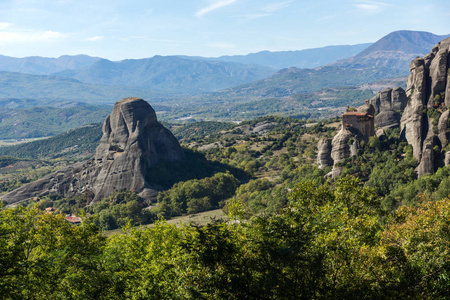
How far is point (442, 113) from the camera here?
226ft

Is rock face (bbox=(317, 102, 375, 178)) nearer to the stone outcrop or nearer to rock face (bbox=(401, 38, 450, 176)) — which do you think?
rock face (bbox=(401, 38, 450, 176))

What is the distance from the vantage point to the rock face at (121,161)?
10880 centimetres

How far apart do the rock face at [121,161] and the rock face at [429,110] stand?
210ft

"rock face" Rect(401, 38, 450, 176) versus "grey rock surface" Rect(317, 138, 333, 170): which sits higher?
"rock face" Rect(401, 38, 450, 176)

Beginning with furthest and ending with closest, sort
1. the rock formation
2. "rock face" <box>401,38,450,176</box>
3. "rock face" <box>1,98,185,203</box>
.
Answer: "rock face" <box>1,98,185,203</box> → the rock formation → "rock face" <box>401,38,450,176</box>

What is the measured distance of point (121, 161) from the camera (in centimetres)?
11112

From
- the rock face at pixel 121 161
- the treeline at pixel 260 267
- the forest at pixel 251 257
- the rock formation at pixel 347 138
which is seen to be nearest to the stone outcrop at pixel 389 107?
the rock formation at pixel 347 138

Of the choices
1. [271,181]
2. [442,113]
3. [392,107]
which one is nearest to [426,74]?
[442,113]

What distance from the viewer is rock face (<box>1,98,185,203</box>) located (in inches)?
4283

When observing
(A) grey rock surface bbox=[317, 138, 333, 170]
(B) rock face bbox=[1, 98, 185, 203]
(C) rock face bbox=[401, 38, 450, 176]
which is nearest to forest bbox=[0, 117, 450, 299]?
(C) rock face bbox=[401, 38, 450, 176]

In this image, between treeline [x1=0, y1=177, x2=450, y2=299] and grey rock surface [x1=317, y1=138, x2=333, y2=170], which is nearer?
treeline [x1=0, y1=177, x2=450, y2=299]

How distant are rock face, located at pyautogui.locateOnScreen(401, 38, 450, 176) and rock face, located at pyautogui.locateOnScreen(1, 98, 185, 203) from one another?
64043 mm

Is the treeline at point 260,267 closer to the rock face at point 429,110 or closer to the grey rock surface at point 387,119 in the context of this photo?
the rock face at point 429,110

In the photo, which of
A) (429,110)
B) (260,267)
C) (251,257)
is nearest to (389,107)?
(429,110)
